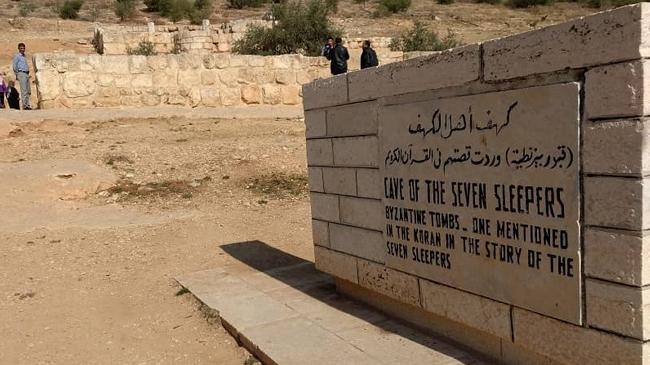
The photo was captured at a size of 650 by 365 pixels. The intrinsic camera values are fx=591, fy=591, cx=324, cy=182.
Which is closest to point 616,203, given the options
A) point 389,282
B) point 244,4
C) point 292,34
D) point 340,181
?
point 389,282

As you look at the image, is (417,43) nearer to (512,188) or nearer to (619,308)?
(512,188)

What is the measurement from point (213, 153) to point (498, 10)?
127ft

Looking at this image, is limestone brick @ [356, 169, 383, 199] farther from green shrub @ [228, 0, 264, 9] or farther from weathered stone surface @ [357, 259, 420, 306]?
green shrub @ [228, 0, 264, 9]

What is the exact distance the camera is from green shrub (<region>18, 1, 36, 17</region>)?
123 ft

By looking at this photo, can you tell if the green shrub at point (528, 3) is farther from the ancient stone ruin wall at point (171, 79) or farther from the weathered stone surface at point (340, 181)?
the weathered stone surface at point (340, 181)

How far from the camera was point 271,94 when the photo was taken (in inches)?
583

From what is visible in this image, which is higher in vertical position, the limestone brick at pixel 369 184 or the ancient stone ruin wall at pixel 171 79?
the ancient stone ruin wall at pixel 171 79

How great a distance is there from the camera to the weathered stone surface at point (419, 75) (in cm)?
338

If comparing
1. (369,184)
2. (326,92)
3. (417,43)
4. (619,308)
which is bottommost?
(619,308)

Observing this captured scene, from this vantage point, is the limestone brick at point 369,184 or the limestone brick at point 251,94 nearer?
the limestone brick at point 369,184

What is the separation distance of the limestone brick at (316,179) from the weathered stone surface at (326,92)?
525 mm

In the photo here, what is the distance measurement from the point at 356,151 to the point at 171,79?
1042cm

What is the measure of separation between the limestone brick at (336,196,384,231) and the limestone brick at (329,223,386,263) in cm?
5

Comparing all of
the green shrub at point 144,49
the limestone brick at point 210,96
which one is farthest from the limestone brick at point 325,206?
the green shrub at point 144,49
